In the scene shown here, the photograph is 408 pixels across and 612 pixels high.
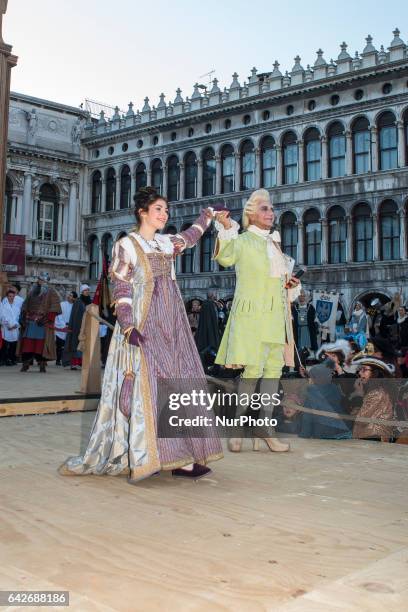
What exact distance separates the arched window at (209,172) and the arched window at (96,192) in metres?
7.41

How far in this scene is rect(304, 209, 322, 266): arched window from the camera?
27.0 meters

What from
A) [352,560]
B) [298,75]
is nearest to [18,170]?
[298,75]

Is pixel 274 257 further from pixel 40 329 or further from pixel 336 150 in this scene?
pixel 336 150

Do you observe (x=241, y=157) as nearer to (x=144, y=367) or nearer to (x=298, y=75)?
(x=298, y=75)

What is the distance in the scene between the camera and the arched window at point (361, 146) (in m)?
26.0

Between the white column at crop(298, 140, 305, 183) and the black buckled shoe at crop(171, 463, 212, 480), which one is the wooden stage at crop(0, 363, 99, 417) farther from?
the white column at crop(298, 140, 305, 183)

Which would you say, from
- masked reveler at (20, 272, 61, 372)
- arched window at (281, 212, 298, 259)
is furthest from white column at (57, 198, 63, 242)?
masked reveler at (20, 272, 61, 372)

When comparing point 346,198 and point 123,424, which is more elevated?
point 346,198

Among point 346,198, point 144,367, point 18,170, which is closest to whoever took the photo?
point 144,367

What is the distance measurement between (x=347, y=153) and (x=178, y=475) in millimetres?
24311

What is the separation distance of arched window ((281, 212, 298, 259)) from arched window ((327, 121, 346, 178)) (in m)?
2.52

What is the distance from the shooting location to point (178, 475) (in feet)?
12.8

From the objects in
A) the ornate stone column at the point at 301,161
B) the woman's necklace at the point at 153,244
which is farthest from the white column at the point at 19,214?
the woman's necklace at the point at 153,244

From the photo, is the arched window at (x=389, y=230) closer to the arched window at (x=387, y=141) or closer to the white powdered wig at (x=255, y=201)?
the arched window at (x=387, y=141)
